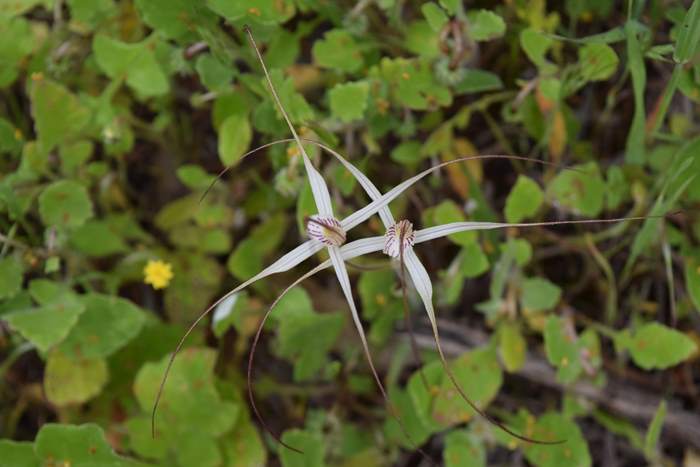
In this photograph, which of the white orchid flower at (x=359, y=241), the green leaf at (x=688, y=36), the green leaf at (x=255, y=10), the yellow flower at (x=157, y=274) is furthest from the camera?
the yellow flower at (x=157, y=274)

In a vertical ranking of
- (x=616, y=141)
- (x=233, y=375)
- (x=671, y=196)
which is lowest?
(x=233, y=375)

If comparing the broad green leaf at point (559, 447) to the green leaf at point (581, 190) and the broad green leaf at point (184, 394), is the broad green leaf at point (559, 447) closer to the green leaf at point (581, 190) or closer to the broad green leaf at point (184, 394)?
the green leaf at point (581, 190)

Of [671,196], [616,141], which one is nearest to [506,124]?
[616,141]

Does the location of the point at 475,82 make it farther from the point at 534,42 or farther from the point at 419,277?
the point at 419,277

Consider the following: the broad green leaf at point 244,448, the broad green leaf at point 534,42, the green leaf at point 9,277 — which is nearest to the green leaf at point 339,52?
the broad green leaf at point 534,42

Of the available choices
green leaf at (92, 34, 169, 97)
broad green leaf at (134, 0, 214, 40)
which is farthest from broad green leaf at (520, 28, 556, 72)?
green leaf at (92, 34, 169, 97)

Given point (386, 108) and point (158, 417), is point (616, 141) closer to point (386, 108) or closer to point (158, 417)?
point (386, 108)
